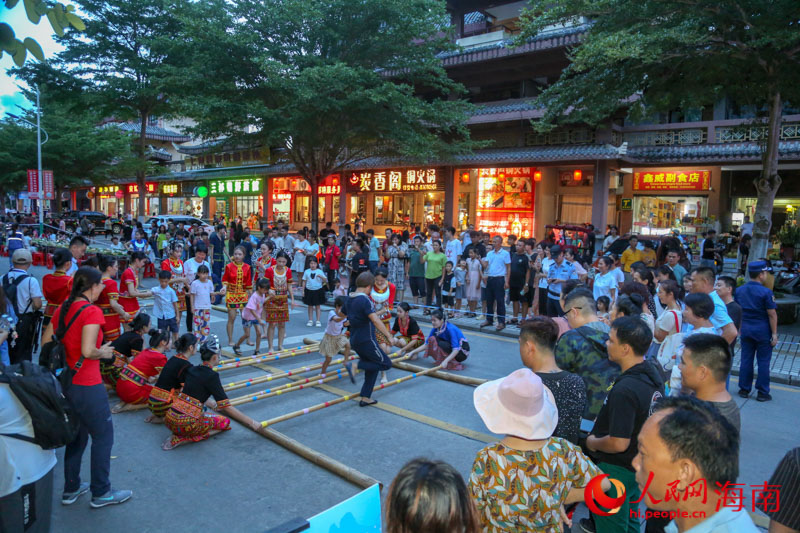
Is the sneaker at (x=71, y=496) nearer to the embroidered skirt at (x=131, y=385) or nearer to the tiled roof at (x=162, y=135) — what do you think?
the embroidered skirt at (x=131, y=385)

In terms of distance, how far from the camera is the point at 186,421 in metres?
5.14

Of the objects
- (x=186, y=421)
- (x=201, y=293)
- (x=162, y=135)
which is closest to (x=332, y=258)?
(x=201, y=293)

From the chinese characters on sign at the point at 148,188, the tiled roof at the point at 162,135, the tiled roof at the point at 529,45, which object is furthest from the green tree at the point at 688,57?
the chinese characters on sign at the point at 148,188

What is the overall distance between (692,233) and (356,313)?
66.7 feet

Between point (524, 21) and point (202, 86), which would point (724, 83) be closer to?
point (524, 21)

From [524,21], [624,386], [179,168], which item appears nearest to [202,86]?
[524,21]

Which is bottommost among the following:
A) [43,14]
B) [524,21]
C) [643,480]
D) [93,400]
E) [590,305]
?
[93,400]

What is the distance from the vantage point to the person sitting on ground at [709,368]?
10.0 ft

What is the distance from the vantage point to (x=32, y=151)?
30.6 meters

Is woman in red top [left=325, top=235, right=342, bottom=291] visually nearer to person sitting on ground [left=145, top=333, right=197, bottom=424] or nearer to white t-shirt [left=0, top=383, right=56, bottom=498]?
person sitting on ground [left=145, top=333, right=197, bottom=424]

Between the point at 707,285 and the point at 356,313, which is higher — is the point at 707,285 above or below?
above

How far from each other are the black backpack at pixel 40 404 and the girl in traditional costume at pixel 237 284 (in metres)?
5.86

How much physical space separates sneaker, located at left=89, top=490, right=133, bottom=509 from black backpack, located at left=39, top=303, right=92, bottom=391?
0.94 m

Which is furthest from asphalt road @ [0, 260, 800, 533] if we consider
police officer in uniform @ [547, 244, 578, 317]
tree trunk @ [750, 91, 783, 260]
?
tree trunk @ [750, 91, 783, 260]
